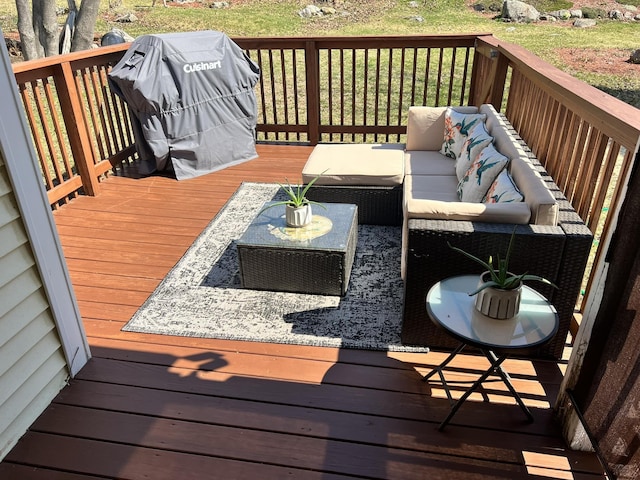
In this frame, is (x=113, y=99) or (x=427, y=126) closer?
(x=427, y=126)

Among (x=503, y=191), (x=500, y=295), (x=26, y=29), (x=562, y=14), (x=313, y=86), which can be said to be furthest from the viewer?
(x=562, y=14)

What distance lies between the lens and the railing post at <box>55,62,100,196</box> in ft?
12.0

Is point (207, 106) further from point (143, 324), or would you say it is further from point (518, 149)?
point (518, 149)

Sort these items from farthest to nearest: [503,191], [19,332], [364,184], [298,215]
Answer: [364,184]
[298,215]
[503,191]
[19,332]

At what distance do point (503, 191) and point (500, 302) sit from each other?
30.7 inches

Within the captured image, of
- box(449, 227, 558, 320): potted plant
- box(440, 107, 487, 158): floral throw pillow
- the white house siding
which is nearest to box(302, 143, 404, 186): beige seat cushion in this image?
box(440, 107, 487, 158): floral throw pillow

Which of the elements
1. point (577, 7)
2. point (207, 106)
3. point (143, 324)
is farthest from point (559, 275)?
point (577, 7)

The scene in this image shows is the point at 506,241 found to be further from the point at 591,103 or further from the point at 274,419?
the point at 274,419

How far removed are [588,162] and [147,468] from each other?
7.73 ft

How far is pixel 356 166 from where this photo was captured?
3.53m

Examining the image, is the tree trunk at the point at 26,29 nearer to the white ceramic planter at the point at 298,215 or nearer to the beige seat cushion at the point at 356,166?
the beige seat cushion at the point at 356,166

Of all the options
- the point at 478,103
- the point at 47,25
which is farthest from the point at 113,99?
the point at 47,25

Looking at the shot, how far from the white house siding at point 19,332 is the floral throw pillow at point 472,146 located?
246cm

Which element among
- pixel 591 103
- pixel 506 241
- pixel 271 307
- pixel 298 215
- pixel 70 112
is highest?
pixel 591 103
